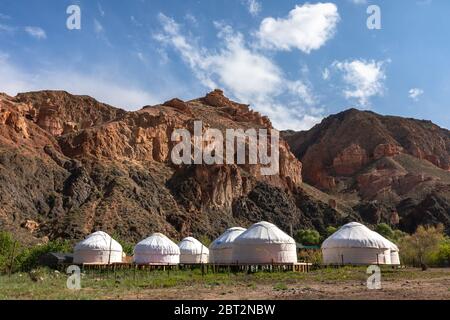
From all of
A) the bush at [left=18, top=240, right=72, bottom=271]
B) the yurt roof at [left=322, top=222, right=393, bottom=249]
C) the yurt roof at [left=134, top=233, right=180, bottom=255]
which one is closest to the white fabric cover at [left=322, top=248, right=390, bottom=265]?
the yurt roof at [left=322, top=222, right=393, bottom=249]

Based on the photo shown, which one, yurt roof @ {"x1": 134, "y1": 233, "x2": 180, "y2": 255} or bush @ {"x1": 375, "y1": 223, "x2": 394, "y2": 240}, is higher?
bush @ {"x1": 375, "y1": 223, "x2": 394, "y2": 240}

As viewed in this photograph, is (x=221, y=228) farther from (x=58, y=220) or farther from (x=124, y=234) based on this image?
(x=58, y=220)

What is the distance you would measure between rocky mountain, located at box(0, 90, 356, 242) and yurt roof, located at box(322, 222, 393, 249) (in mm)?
29014

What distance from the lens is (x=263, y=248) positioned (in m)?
36.6

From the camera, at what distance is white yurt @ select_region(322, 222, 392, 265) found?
130 feet

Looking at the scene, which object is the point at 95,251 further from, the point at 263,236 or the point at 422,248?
the point at 422,248

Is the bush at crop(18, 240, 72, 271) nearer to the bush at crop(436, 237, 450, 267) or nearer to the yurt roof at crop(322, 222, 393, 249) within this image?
the yurt roof at crop(322, 222, 393, 249)

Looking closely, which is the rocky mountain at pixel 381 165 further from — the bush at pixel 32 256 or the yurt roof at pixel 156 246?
the bush at pixel 32 256

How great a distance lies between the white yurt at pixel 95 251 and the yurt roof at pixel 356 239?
18252mm

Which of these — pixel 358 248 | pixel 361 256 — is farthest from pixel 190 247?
pixel 361 256

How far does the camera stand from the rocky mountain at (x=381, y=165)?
109 m

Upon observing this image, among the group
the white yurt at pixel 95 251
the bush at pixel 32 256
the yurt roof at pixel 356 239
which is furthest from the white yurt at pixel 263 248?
the bush at pixel 32 256
